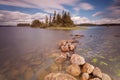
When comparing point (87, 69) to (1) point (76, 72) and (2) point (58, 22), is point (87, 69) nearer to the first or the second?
(1) point (76, 72)

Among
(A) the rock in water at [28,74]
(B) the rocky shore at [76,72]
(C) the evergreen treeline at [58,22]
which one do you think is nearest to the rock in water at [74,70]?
(B) the rocky shore at [76,72]

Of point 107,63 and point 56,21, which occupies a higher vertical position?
point 56,21

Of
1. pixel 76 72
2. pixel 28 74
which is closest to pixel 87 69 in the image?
pixel 76 72

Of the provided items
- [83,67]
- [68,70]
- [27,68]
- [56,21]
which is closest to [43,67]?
[27,68]

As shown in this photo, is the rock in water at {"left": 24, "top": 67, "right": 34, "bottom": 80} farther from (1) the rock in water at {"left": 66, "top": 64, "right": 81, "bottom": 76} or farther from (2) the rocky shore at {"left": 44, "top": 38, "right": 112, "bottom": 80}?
(1) the rock in water at {"left": 66, "top": 64, "right": 81, "bottom": 76}

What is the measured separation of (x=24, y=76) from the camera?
3877 millimetres

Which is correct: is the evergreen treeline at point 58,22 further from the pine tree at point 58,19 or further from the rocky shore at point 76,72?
the rocky shore at point 76,72

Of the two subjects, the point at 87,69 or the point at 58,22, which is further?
the point at 58,22

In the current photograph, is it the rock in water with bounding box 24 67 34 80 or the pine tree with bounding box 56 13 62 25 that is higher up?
the pine tree with bounding box 56 13 62 25

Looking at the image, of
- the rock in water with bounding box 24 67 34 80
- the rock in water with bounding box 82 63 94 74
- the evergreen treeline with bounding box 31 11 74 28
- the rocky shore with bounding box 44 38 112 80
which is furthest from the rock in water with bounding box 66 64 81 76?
the evergreen treeline with bounding box 31 11 74 28

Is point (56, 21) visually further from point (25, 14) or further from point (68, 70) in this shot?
point (68, 70)

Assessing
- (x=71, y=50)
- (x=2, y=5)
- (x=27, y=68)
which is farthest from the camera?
(x=2, y=5)

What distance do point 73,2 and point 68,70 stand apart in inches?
435

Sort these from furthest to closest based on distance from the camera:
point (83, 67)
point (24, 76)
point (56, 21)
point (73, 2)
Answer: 1. point (56, 21)
2. point (73, 2)
3. point (83, 67)
4. point (24, 76)
